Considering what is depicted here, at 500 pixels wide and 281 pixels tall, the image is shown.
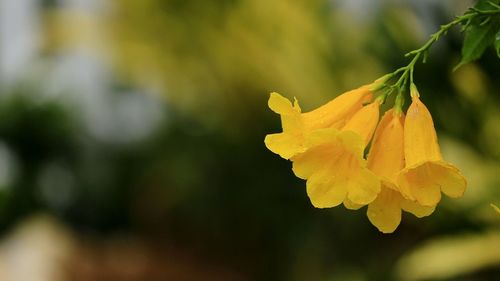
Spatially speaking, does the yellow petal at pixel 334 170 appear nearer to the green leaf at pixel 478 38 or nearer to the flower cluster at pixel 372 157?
the flower cluster at pixel 372 157

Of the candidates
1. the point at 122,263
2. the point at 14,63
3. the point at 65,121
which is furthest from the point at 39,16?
the point at 122,263

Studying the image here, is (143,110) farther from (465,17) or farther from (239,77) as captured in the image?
(465,17)

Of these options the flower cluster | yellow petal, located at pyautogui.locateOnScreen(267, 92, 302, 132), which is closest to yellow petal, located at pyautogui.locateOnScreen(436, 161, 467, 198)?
the flower cluster

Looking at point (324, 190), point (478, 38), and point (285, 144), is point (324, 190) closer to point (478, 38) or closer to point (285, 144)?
point (285, 144)

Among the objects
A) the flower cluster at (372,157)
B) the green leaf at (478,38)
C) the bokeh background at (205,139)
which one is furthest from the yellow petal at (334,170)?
the bokeh background at (205,139)

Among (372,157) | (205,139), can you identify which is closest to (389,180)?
(372,157)
